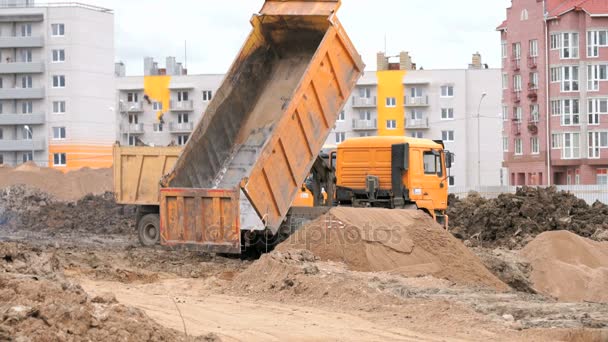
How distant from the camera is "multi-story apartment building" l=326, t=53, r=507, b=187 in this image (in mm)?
87188

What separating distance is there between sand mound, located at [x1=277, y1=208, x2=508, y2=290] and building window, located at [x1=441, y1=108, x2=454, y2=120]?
70686 mm

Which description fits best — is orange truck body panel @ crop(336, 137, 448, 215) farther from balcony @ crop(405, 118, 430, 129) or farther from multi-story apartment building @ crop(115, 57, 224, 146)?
multi-story apartment building @ crop(115, 57, 224, 146)

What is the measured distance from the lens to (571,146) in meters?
65.4

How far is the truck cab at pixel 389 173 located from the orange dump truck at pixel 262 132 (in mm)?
2281

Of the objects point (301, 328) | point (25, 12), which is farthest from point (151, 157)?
point (25, 12)

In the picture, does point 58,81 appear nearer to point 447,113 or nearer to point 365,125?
point 365,125

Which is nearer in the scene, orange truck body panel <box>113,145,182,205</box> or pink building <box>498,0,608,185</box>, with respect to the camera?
orange truck body panel <box>113,145,182,205</box>

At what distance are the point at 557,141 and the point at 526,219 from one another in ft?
128

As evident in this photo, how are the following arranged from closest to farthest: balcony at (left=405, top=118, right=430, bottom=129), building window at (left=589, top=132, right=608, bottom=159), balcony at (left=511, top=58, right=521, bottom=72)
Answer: building window at (left=589, top=132, right=608, bottom=159), balcony at (left=511, top=58, right=521, bottom=72), balcony at (left=405, top=118, right=430, bottom=129)

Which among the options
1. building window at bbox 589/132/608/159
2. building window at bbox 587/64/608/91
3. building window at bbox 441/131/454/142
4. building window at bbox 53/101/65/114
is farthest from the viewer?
building window at bbox 441/131/454/142

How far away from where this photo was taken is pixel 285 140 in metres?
19.0

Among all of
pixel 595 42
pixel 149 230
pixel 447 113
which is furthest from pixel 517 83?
pixel 149 230

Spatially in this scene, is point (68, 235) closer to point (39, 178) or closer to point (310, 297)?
point (310, 297)

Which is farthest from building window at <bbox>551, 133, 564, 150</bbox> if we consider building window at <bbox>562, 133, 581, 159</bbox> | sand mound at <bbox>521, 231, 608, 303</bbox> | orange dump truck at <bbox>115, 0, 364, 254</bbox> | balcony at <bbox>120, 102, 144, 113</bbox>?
orange dump truck at <bbox>115, 0, 364, 254</bbox>
